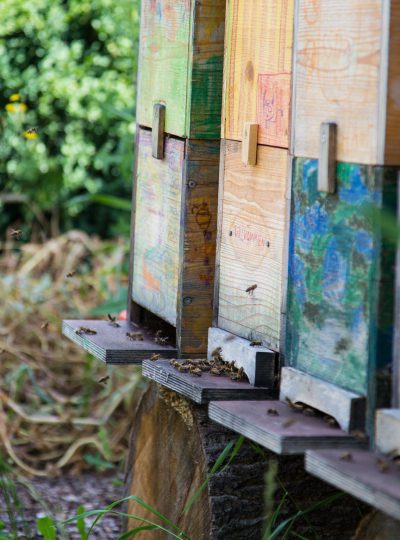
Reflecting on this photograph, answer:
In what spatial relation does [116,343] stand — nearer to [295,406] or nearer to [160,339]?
[160,339]

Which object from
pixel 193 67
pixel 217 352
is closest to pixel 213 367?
pixel 217 352

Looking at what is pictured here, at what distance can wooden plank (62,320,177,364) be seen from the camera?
12.1 ft

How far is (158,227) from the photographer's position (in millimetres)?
3996

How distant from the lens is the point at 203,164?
3.65 meters

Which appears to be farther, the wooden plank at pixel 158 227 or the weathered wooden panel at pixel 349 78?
the wooden plank at pixel 158 227

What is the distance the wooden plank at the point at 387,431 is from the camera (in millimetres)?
2498

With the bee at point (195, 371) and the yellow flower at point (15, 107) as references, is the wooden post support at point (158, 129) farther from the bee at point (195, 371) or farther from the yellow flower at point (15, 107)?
the yellow flower at point (15, 107)

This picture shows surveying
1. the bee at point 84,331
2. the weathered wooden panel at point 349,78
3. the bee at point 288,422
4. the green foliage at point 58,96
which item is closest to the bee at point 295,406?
the bee at point 288,422

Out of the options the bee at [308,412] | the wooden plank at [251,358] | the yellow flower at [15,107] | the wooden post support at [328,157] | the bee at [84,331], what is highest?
the yellow flower at [15,107]

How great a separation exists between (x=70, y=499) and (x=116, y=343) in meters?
1.89

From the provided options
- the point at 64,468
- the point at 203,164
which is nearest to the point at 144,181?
the point at 203,164

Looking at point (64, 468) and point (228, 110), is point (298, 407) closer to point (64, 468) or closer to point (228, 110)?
point (228, 110)

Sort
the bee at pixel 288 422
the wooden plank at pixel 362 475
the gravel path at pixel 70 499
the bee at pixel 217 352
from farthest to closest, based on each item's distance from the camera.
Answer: the gravel path at pixel 70 499 → the bee at pixel 217 352 → the bee at pixel 288 422 → the wooden plank at pixel 362 475

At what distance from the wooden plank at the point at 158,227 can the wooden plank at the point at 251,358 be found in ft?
1.29
